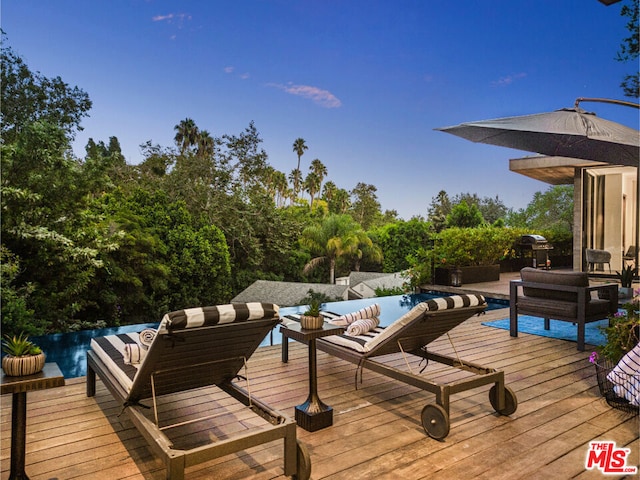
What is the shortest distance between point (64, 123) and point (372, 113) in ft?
80.5

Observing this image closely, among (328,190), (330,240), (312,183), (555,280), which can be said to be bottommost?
(555,280)

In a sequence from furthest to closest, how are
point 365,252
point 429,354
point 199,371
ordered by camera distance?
point 365,252 < point 429,354 < point 199,371

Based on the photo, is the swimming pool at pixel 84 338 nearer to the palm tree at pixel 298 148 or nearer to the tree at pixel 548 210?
the tree at pixel 548 210

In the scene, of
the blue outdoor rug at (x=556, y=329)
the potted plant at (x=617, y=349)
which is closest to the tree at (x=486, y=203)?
the blue outdoor rug at (x=556, y=329)

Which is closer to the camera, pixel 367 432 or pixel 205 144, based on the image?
pixel 367 432

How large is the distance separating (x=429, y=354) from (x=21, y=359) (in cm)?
275

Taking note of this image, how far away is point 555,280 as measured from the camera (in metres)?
5.21

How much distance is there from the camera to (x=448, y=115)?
33438 mm

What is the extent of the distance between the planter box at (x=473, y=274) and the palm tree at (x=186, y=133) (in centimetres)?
1850

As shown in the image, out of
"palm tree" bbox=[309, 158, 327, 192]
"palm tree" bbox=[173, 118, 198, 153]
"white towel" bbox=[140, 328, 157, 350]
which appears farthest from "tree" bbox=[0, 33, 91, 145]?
"palm tree" bbox=[309, 158, 327, 192]

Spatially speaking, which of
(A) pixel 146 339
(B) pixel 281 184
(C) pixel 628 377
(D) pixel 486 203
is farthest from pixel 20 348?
(D) pixel 486 203

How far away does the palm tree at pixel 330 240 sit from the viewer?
23562mm

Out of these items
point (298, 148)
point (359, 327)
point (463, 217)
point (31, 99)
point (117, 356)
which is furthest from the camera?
point (298, 148)

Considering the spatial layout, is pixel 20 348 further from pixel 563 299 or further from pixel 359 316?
pixel 563 299
